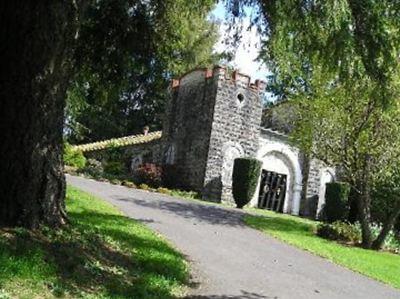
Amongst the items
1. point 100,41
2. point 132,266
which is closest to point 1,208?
Answer: point 132,266

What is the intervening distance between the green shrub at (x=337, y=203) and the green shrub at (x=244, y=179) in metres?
3.69

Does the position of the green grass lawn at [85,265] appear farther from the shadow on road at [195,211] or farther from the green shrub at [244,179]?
the green shrub at [244,179]

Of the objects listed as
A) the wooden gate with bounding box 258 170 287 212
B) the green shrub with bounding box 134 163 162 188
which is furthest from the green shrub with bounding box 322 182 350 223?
the green shrub with bounding box 134 163 162 188

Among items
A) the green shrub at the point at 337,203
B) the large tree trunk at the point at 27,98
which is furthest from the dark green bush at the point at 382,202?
the large tree trunk at the point at 27,98

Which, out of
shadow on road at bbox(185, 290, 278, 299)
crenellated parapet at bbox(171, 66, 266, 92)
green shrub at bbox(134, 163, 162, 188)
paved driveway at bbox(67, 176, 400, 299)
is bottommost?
shadow on road at bbox(185, 290, 278, 299)

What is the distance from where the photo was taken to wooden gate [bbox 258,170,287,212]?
1144 inches

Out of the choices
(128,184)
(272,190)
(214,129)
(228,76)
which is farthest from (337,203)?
(128,184)

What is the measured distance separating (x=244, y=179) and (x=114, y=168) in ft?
27.4

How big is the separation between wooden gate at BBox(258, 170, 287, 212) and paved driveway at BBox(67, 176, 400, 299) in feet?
34.3

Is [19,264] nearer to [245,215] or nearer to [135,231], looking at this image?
[135,231]

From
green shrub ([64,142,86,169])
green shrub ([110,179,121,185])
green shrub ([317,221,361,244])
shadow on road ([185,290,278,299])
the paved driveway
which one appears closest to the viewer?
shadow on road ([185,290,278,299])

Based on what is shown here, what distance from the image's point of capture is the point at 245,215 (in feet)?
68.6

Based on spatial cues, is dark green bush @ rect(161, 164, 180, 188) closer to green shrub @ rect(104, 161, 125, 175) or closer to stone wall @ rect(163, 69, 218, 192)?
stone wall @ rect(163, 69, 218, 192)

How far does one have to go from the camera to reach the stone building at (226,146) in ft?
86.6
